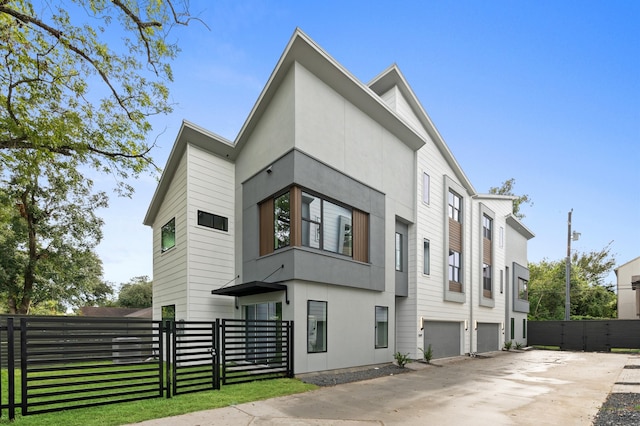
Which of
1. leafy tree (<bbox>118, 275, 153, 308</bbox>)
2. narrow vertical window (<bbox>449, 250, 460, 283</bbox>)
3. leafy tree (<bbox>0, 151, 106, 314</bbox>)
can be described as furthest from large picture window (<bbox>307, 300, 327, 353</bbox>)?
leafy tree (<bbox>118, 275, 153, 308</bbox>)

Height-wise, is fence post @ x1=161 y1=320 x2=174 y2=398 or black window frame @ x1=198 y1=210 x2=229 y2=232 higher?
black window frame @ x1=198 y1=210 x2=229 y2=232

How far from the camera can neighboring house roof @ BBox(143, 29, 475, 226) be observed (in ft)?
37.7

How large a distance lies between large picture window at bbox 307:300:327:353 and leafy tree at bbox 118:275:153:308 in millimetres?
39648

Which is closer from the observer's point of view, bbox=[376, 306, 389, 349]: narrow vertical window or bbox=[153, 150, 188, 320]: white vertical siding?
bbox=[153, 150, 188, 320]: white vertical siding

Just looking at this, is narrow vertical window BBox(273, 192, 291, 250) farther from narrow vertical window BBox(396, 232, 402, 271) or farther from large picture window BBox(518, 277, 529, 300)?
large picture window BBox(518, 277, 529, 300)

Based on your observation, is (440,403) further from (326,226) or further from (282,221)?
(282,221)

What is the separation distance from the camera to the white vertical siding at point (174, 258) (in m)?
13.2

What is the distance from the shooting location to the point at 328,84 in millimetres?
12523

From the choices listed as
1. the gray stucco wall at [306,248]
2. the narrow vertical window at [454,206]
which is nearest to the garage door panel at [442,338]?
the gray stucco wall at [306,248]

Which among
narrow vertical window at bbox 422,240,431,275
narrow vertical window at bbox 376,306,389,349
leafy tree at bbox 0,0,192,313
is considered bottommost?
narrow vertical window at bbox 376,306,389,349

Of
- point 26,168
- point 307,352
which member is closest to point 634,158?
point 307,352

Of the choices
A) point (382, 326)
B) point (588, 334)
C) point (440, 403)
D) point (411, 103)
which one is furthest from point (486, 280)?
point (440, 403)

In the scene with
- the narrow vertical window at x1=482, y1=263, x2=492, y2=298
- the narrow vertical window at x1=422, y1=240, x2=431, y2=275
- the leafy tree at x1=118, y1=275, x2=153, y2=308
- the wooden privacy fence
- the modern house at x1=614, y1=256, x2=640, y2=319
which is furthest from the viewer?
the leafy tree at x1=118, y1=275, x2=153, y2=308

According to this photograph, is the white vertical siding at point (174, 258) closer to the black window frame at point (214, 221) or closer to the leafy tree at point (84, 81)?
the black window frame at point (214, 221)
